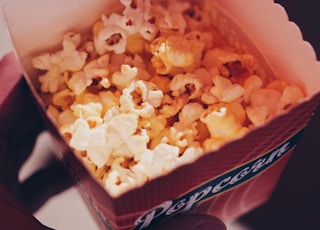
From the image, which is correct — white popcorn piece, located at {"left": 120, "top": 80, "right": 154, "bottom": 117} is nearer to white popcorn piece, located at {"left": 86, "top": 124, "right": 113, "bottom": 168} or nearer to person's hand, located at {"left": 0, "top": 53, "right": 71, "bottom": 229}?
white popcorn piece, located at {"left": 86, "top": 124, "right": 113, "bottom": 168}

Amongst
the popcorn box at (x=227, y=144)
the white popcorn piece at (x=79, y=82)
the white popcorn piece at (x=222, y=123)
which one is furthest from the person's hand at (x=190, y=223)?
the white popcorn piece at (x=79, y=82)

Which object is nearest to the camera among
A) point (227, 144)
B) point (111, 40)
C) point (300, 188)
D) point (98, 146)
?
point (227, 144)

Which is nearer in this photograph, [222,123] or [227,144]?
[227,144]

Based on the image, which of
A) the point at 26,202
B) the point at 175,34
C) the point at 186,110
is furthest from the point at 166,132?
the point at 26,202

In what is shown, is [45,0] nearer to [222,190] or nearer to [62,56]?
[62,56]

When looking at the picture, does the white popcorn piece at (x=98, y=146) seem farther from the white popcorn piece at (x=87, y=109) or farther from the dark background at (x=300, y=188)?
the dark background at (x=300, y=188)

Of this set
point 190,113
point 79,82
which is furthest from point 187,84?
point 79,82

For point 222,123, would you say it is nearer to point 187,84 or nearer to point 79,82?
point 187,84
